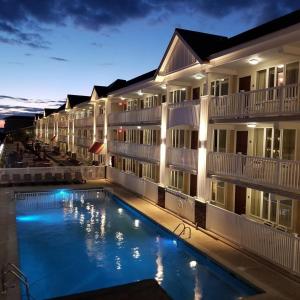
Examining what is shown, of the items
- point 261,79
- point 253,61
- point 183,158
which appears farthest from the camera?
point 183,158

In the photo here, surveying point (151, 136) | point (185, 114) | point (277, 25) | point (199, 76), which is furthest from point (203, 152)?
point (151, 136)

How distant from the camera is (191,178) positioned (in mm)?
22688

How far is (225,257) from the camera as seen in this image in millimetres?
13930

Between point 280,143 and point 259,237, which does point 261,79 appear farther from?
point 259,237

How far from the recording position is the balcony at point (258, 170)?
12617mm

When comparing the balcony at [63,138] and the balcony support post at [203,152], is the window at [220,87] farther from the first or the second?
the balcony at [63,138]

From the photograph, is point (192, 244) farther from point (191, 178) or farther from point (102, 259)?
point (191, 178)

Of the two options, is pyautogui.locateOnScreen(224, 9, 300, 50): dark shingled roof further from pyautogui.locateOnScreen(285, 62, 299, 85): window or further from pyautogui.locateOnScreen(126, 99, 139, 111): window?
pyautogui.locateOnScreen(126, 99, 139, 111): window

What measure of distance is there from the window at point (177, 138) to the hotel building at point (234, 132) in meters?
0.07

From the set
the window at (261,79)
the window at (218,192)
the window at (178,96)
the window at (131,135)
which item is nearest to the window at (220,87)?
the window at (261,79)

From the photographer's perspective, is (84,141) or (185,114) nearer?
(185,114)

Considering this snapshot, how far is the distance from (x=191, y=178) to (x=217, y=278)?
1012 cm

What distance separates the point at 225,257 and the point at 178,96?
12.9 meters

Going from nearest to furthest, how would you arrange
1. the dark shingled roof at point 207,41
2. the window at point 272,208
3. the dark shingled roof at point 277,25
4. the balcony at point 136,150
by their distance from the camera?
the dark shingled roof at point 277,25 < the window at point 272,208 < the dark shingled roof at point 207,41 < the balcony at point 136,150
